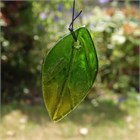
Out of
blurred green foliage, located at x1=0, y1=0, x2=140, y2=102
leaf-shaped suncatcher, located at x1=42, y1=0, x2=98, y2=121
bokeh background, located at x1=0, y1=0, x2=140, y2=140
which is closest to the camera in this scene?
leaf-shaped suncatcher, located at x1=42, y1=0, x2=98, y2=121

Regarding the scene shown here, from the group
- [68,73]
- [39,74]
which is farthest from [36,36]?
[68,73]

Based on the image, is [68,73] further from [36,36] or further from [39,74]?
[39,74]

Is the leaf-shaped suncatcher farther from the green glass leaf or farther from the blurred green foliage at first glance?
the blurred green foliage

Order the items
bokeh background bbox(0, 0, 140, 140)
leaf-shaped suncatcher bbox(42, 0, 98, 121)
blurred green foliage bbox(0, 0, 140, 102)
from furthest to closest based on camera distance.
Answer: blurred green foliage bbox(0, 0, 140, 102) → bokeh background bbox(0, 0, 140, 140) → leaf-shaped suncatcher bbox(42, 0, 98, 121)

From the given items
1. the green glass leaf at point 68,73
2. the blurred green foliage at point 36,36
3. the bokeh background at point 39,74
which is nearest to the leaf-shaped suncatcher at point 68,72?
the green glass leaf at point 68,73

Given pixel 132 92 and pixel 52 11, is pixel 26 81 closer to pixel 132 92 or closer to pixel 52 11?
pixel 52 11

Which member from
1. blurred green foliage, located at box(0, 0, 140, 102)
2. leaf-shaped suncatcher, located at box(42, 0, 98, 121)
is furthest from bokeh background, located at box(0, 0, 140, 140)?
leaf-shaped suncatcher, located at box(42, 0, 98, 121)
